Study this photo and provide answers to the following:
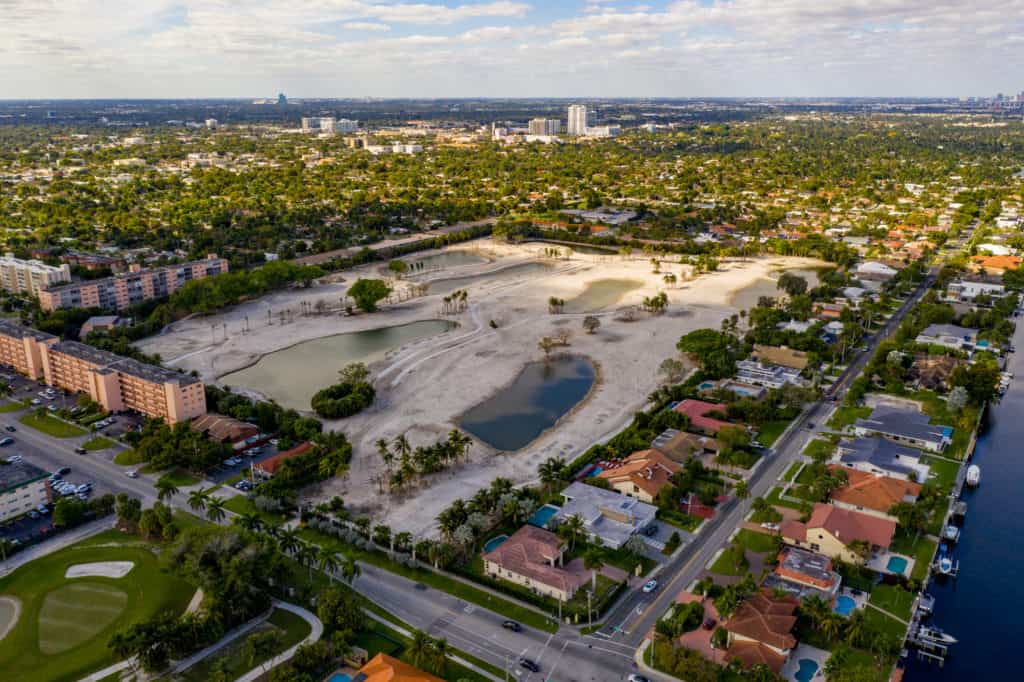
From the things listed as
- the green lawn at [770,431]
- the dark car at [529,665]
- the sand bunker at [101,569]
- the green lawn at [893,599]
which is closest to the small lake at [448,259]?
the green lawn at [770,431]

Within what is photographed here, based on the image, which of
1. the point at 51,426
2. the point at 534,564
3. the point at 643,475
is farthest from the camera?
the point at 51,426

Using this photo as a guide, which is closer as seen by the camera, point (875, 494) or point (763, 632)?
point (763, 632)

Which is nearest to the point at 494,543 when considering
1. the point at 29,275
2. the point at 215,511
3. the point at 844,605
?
the point at 215,511

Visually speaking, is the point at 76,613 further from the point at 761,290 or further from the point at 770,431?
the point at 761,290

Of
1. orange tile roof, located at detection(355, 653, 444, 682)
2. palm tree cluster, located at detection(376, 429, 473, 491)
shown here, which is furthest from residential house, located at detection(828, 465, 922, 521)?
orange tile roof, located at detection(355, 653, 444, 682)

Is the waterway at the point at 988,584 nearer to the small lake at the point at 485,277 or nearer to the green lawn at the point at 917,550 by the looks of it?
the green lawn at the point at 917,550

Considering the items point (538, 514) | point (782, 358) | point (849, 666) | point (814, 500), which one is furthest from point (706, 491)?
point (782, 358)
